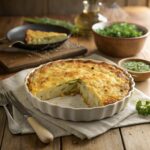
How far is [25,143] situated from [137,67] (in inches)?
27.3

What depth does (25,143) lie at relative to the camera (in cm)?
114

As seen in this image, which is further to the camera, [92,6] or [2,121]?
[92,6]

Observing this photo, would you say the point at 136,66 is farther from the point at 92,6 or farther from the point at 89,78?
the point at 92,6

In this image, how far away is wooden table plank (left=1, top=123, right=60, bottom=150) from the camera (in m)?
1.12

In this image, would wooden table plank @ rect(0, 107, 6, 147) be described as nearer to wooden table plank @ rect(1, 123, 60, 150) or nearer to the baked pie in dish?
wooden table plank @ rect(1, 123, 60, 150)

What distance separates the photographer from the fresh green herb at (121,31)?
5.78ft

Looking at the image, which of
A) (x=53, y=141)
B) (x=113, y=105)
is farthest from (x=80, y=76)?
(x=53, y=141)

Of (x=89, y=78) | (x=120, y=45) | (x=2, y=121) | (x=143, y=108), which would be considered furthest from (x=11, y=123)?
(x=120, y=45)

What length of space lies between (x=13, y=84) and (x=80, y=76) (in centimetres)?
31

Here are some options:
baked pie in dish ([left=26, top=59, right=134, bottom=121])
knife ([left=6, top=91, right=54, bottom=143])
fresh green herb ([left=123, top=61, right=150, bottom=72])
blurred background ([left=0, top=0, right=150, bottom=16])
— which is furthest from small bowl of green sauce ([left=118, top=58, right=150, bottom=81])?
blurred background ([left=0, top=0, right=150, bottom=16])

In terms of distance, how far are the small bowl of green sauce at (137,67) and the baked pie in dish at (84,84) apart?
0.34 feet

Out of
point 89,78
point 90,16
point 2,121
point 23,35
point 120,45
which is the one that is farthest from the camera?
point 90,16

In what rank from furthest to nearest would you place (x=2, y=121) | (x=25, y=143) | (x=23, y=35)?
(x=23, y=35) < (x=2, y=121) < (x=25, y=143)

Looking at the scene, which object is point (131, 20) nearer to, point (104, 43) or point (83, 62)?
point (104, 43)
